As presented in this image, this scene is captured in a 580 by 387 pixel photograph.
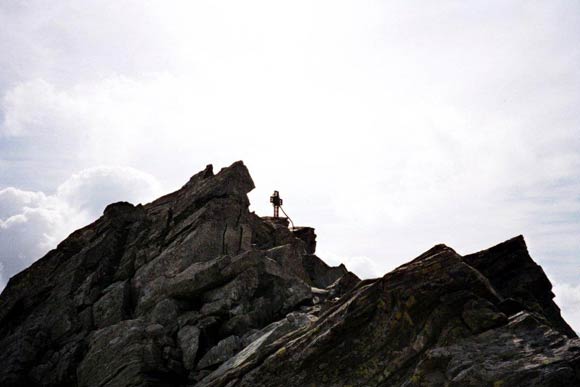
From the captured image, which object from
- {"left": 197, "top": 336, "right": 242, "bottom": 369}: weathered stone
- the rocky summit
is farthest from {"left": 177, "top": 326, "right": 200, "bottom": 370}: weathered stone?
{"left": 197, "top": 336, "right": 242, "bottom": 369}: weathered stone

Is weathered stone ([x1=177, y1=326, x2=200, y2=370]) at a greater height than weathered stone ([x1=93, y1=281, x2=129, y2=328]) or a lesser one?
lesser

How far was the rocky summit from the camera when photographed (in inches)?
864

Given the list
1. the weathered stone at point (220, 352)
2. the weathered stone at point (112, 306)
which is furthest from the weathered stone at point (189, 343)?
the weathered stone at point (112, 306)

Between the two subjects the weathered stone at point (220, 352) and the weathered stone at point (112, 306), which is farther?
the weathered stone at point (112, 306)

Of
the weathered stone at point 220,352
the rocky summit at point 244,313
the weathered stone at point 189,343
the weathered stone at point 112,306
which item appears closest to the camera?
the rocky summit at point 244,313

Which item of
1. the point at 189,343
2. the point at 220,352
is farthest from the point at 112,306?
the point at 220,352

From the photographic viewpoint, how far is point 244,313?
36688 mm

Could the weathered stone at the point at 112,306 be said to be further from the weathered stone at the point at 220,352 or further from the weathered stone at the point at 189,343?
the weathered stone at the point at 220,352

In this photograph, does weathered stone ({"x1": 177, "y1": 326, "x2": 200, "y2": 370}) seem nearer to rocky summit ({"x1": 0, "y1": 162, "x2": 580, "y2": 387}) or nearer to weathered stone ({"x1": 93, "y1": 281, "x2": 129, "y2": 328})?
rocky summit ({"x1": 0, "y1": 162, "x2": 580, "y2": 387})

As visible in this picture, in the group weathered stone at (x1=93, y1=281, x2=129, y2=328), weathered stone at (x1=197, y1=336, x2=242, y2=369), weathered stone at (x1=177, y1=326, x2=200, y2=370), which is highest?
weathered stone at (x1=93, y1=281, x2=129, y2=328)

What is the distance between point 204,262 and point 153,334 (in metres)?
9.04

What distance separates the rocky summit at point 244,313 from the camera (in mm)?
21938

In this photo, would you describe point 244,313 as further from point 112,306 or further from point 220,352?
point 112,306

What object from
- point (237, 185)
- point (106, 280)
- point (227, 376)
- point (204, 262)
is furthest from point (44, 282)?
point (227, 376)
